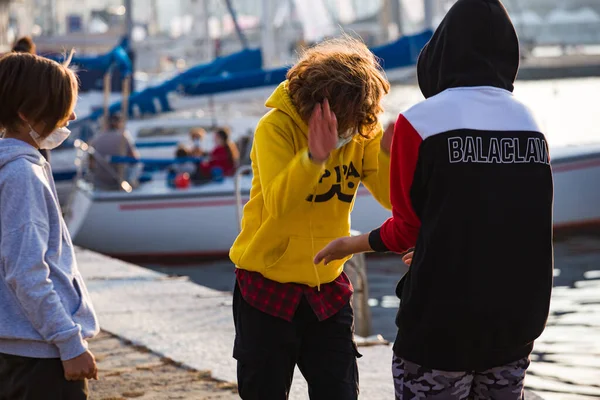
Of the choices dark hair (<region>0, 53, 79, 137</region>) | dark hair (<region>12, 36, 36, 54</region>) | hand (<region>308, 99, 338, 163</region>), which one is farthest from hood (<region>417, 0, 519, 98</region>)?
dark hair (<region>12, 36, 36, 54</region>)

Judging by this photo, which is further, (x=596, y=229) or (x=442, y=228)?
(x=596, y=229)

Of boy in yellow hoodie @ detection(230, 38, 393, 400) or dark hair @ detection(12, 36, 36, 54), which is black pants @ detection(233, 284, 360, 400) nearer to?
boy in yellow hoodie @ detection(230, 38, 393, 400)

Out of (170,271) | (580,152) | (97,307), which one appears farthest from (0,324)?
(580,152)

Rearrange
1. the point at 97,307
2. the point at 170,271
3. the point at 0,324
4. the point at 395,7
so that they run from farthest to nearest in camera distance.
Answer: the point at 395,7 → the point at 170,271 → the point at 97,307 → the point at 0,324

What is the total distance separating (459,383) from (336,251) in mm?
503

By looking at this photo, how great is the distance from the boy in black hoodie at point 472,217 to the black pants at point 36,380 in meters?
0.93

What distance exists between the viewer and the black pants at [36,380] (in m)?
2.92

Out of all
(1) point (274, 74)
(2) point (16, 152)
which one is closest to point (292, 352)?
(2) point (16, 152)

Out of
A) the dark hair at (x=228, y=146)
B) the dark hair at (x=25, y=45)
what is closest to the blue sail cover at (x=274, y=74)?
the dark hair at (x=228, y=146)

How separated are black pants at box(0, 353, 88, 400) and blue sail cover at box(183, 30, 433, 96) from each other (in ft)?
41.7

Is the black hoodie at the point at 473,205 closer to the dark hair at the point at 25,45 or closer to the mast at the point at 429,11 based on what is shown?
the dark hair at the point at 25,45

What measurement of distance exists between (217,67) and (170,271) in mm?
4918

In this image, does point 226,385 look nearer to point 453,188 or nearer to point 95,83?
point 453,188

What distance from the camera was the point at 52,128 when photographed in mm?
2986
